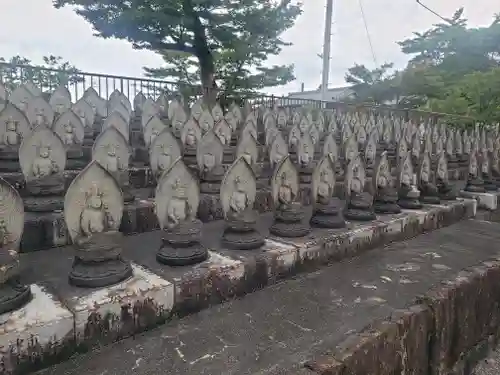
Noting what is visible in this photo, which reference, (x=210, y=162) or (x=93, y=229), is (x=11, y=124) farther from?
(x=93, y=229)

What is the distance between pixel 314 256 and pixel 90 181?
4.09 feet

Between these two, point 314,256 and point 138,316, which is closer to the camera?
point 138,316

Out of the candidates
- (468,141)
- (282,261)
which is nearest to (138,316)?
(282,261)

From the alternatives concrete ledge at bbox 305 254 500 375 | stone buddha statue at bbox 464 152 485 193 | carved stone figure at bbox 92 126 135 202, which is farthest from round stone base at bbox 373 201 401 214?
carved stone figure at bbox 92 126 135 202

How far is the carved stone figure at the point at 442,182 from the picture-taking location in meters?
3.43

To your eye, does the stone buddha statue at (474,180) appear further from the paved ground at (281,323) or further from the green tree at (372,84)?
the green tree at (372,84)

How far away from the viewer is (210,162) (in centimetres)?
279

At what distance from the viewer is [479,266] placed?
212cm

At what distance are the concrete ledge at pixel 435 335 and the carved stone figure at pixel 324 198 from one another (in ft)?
2.44

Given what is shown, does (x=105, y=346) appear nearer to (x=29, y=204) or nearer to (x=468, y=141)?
(x=29, y=204)

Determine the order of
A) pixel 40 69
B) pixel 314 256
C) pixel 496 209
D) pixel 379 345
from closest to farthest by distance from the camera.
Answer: pixel 379 345
pixel 314 256
pixel 496 209
pixel 40 69

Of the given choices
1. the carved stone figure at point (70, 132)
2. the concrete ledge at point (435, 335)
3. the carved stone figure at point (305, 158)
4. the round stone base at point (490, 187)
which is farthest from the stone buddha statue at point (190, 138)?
the round stone base at point (490, 187)

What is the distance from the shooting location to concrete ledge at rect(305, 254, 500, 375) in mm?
1280

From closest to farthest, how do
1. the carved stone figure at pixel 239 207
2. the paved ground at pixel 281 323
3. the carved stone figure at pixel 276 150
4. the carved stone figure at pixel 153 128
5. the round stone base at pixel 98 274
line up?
the paved ground at pixel 281 323
the round stone base at pixel 98 274
the carved stone figure at pixel 239 207
the carved stone figure at pixel 153 128
the carved stone figure at pixel 276 150
